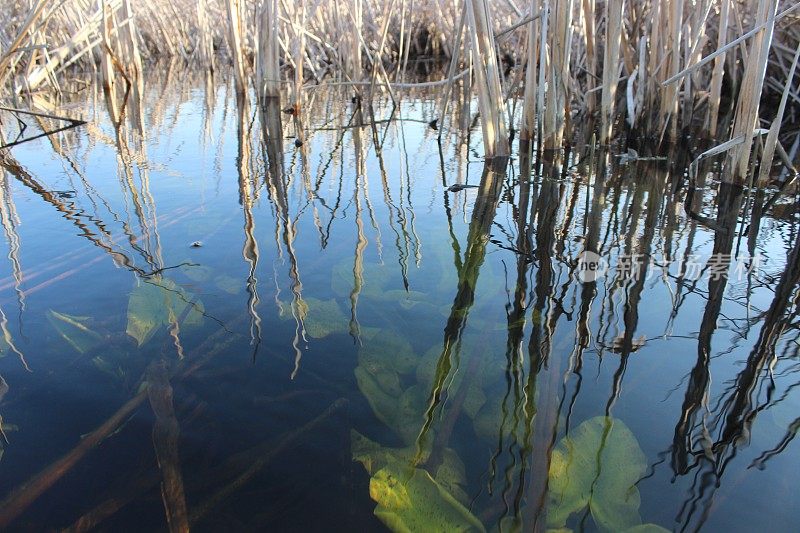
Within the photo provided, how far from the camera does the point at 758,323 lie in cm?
146

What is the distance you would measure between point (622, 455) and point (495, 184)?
6.39 feet

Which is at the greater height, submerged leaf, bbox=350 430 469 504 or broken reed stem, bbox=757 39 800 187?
broken reed stem, bbox=757 39 800 187

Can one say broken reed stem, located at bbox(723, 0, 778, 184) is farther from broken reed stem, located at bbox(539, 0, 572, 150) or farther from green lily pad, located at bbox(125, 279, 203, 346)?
green lily pad, located at bbox(125, 279, 203, 346)

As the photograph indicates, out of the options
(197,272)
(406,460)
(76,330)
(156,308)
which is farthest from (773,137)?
(76,330)

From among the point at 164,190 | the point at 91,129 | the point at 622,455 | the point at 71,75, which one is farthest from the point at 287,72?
the point at 622,455

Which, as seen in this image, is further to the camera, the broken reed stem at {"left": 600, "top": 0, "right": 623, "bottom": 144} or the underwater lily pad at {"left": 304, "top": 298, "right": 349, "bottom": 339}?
the broken reed stem at {"left": 600, "top": 0, "right": 623, "bottom": 144}

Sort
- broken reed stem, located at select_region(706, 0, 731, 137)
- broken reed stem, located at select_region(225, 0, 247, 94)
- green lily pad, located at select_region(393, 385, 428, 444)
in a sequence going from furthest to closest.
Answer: broken reed stem, located at select_region(225, 0, 247, 94) → broken reed stem, located at select_region(706, 0, 731, 137) → green lily pad, located at select_region(393, 385, 428, 444)

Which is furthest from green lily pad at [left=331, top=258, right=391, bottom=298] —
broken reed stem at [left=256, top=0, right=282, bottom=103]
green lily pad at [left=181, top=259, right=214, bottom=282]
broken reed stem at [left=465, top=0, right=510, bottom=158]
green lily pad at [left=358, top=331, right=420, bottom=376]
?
broken reed stem at [left=256, top=0, right=282, bottom=103]

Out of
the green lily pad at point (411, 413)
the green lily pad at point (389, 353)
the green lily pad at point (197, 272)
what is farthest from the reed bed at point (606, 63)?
the green lily pad at point (411, 413)

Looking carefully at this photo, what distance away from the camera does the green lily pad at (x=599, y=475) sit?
35.6 inches

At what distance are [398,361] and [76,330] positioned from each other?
2.70ft

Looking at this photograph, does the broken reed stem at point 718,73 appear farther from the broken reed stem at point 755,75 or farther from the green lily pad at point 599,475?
the green lily pad at point 599,475

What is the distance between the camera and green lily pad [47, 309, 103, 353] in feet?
4.34

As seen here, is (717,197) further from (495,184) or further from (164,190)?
(164,190)
